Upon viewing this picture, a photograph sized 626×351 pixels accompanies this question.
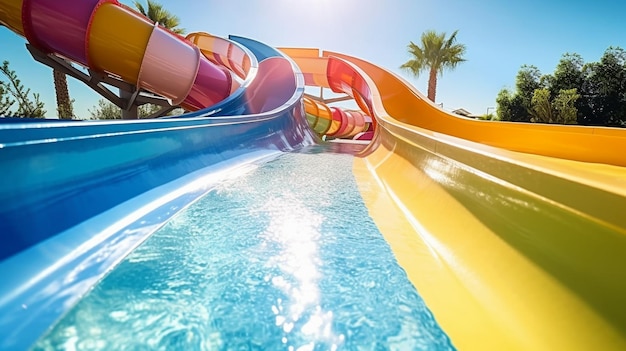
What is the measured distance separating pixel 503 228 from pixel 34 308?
136 centimetres

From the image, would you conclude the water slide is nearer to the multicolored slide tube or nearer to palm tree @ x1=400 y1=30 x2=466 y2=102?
the multicolored slide tube

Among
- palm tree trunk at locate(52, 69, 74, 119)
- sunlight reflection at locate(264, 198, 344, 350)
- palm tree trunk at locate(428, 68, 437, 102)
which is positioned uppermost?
palm tree trunk at locate(428, 68, 437, 102)

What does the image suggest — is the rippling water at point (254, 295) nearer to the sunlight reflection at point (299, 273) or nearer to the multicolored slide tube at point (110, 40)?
the sunlight reflection at point (299, 273)

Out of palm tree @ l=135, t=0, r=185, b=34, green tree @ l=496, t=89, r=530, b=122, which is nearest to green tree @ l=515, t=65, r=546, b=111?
green tree @ l=496, t=89, r=530, b=122

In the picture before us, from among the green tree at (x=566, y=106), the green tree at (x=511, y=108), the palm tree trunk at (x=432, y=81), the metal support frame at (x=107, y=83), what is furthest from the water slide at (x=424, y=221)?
the green tree at (x=511, y=108)

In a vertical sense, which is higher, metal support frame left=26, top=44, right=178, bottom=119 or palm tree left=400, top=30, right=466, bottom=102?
palm tree left=400, top=30, right=466, bottom=102

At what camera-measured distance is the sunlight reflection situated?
0.85 meters

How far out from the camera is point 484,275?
42.1 inches

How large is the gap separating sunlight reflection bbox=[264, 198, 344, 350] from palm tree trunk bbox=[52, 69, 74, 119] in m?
10.5

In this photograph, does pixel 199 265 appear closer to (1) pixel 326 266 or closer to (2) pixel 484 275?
(1) pixel 326 266

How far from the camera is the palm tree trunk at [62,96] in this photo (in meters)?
9.52

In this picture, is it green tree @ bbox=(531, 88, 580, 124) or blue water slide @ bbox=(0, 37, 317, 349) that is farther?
green tree @ bbox=(531, 88, 580, 124)

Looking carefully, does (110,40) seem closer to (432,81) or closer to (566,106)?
(432,81)

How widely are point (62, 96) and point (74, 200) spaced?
1060 cm
